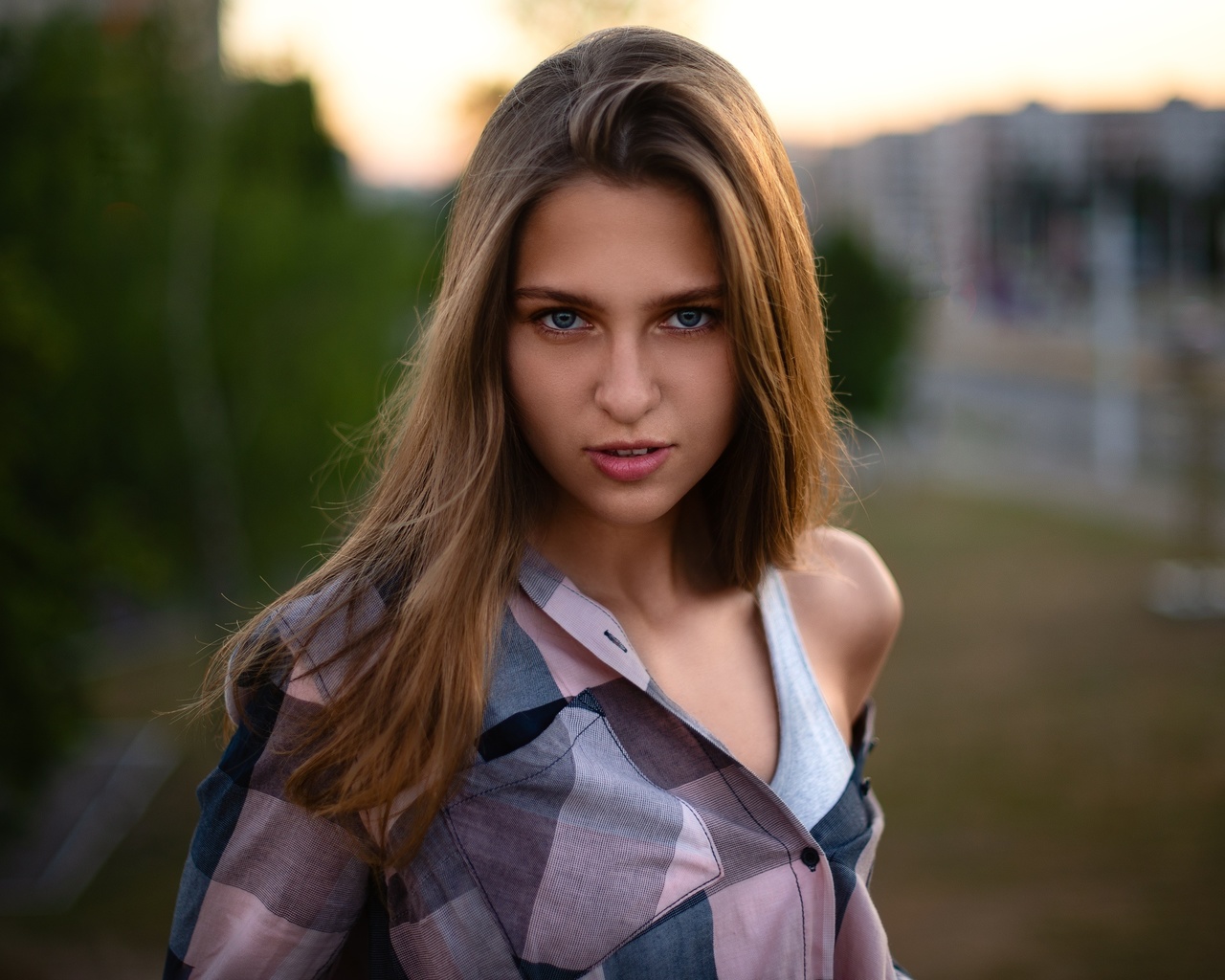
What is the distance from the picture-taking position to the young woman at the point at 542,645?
4.33 ft

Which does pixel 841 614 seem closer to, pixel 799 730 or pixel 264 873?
pixel 799 730

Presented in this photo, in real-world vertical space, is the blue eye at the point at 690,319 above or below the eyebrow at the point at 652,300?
below

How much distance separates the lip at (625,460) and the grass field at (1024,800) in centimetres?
518

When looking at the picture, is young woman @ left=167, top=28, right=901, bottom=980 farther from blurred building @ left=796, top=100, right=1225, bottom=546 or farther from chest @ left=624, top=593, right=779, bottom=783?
blurred building @ left=796, top=100, right=1225, bottom=546

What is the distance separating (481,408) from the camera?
141cm

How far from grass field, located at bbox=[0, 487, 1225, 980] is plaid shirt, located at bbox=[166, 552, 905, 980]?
4.92 metres

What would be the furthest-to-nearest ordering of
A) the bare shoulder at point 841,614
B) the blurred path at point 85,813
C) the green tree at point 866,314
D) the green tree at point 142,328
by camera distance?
the green tree at point 866,314 → the blurred path at point 85,813 → the green tree at point 142,328 → the bare shoulder at point 841,614

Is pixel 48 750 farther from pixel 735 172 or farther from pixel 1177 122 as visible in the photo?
pixel 1177 122

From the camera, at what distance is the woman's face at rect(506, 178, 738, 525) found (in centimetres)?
131

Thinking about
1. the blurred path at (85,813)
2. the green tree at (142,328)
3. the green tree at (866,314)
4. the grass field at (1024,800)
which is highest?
the green tree at (142,328)

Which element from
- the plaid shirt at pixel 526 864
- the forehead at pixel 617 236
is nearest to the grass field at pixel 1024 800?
the plaid shirt at pixel 526 864

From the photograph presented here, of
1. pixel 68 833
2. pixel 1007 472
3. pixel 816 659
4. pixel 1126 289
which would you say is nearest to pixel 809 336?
pixel 816 659

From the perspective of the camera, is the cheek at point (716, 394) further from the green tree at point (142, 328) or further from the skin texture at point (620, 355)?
the green tree at point (142, 328)

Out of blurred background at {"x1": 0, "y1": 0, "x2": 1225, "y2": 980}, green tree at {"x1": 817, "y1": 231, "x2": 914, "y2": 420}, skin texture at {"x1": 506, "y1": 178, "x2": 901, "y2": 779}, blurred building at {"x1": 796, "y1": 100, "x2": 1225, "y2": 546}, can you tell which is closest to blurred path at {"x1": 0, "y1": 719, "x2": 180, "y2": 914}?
blurred background at {"x1": 0, "y1": 0, "x2": 1225, "y2": 980}
